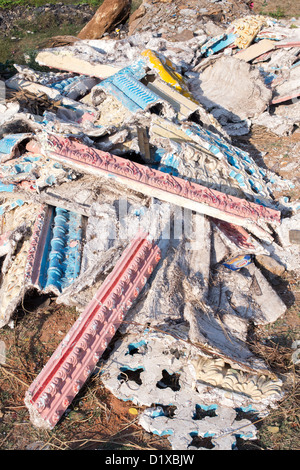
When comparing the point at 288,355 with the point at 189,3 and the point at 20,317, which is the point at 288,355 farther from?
the point at 189,3

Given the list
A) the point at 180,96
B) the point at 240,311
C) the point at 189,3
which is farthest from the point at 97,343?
the point at 189,3

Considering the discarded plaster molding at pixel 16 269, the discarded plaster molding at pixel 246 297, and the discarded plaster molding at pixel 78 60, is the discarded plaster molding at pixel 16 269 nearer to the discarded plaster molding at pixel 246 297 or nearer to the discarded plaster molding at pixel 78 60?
the discarded plaster molding at pixel 246 297

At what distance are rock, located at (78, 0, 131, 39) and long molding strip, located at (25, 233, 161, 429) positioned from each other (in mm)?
8484

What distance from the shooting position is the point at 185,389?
10.8 ft

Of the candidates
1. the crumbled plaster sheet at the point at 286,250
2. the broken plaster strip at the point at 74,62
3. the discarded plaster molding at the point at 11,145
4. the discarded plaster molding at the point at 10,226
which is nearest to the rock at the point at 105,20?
the broken plaster strip at the point at 74,62

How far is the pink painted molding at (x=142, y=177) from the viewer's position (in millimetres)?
4281

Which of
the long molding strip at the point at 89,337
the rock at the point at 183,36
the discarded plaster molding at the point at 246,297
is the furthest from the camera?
the rock at the point at 183,36

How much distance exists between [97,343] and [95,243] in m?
1.04

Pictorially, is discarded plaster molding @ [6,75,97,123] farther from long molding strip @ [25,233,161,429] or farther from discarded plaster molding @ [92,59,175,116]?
long molding strip @ [25,233,161,429]

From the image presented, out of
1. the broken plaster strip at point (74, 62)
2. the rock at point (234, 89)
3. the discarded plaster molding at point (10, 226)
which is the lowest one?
the rock at point (234, 89)

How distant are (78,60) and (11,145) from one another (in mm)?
3413

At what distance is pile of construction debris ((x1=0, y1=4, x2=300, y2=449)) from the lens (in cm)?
321

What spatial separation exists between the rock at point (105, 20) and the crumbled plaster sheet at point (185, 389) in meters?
9.24

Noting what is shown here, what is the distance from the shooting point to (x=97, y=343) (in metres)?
3.32
